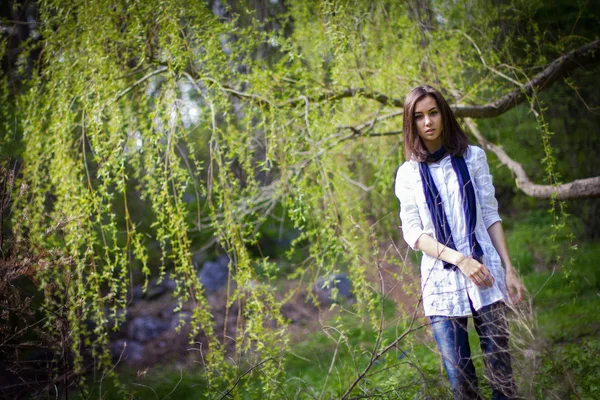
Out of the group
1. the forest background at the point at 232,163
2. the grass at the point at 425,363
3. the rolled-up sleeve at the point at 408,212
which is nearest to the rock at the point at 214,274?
the grass at the point at 425,363

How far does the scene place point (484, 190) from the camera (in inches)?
83.0

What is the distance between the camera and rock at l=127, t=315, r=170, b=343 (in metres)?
7.38

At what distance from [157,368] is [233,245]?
3797 mm

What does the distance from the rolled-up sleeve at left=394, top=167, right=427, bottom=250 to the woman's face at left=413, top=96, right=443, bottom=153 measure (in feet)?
0.53

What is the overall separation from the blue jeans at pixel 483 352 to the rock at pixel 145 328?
5984 millimetres

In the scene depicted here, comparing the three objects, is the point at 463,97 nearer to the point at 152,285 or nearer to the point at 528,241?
the point at 528,241

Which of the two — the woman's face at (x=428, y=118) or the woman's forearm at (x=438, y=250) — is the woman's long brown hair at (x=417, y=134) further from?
the woman's forearm at (x=438, y=250)

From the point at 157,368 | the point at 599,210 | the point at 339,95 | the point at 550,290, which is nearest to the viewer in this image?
the point at 339,95

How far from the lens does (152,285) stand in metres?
8.83

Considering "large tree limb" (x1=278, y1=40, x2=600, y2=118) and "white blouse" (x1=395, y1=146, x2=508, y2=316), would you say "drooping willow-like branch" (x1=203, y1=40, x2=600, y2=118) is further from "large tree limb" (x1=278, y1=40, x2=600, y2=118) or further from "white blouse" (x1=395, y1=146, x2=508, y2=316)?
"white blouse" (x1=395, y1=146, x2=508, y2=316)

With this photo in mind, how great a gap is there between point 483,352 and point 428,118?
85 centimetres

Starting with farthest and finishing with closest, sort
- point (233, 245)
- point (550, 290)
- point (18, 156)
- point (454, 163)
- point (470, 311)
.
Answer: point (550, 290) → point (18, 156) → point (233, 245) → point (454, 163) → point (470, 311)

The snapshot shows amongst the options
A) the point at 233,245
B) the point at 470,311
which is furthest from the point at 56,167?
the point at 470,311

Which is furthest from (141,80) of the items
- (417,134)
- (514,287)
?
(514,287)
